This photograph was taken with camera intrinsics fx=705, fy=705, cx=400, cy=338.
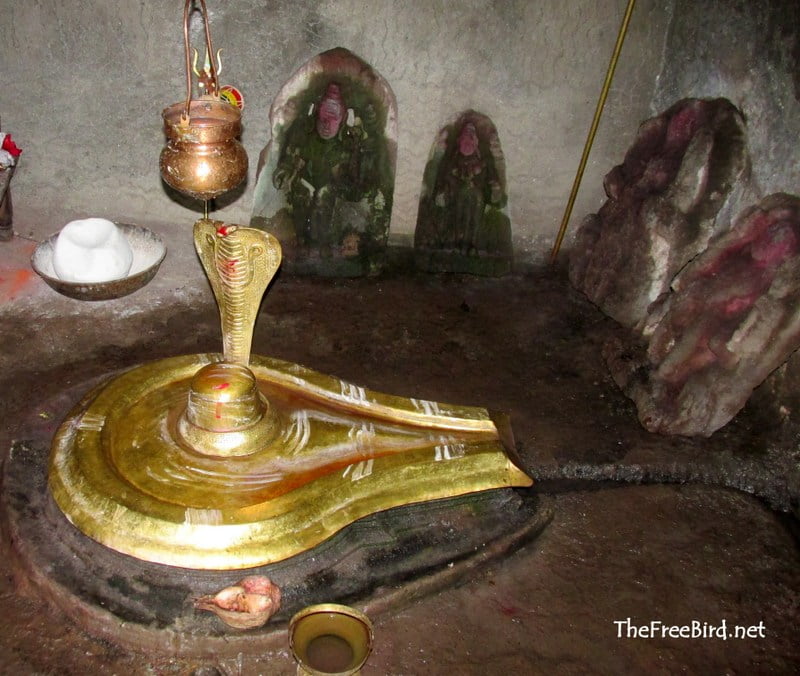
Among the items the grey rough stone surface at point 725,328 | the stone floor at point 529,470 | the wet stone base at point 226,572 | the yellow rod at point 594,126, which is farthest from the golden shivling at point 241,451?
the yellow rod at point 594,126

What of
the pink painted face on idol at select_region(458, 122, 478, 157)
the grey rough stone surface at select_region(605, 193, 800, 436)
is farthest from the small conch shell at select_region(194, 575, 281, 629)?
the pink painted face on idol at select_region(458, 122, 478, 157)

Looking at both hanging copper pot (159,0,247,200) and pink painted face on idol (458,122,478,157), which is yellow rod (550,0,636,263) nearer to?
pink painted face on idol (458,122,478,157)

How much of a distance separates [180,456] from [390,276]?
7.58 feet

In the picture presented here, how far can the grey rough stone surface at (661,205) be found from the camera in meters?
3.64

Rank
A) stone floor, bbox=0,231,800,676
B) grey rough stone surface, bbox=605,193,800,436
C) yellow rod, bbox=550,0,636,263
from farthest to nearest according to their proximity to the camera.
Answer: yellow rod, bbox=550,0,636,263 < grey rough stone surface, bbox=605,193,800,436 < stone floor, bbox=0,231,800,676

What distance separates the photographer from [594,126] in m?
4.21

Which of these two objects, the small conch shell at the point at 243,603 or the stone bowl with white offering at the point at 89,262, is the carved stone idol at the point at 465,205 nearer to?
the stone bowl with white offering at the point at 89,262

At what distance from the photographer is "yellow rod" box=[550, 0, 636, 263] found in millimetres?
3932

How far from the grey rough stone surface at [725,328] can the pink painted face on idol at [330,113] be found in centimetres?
206

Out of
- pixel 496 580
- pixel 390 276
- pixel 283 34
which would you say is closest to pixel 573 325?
pixel 390 276

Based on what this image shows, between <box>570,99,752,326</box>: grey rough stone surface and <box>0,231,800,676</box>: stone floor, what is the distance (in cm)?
24

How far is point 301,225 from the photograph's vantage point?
13.8 feet

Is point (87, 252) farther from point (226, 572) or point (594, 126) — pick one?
point (594, 126)

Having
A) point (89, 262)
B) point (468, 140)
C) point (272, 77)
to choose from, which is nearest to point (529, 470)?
point (468, 140)
